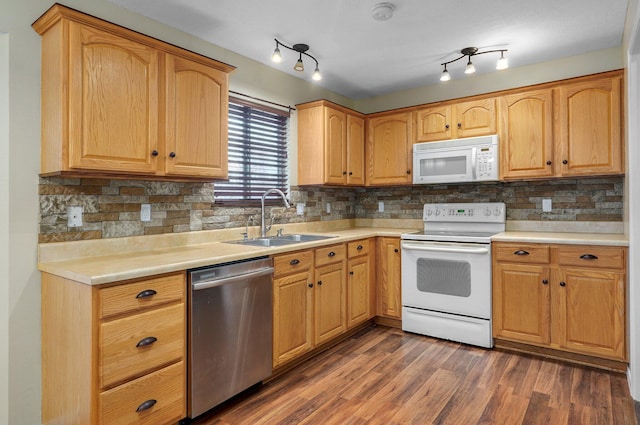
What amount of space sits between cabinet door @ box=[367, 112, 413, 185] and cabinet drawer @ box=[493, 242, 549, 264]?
118 cm

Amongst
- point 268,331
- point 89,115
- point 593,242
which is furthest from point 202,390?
point 593,242

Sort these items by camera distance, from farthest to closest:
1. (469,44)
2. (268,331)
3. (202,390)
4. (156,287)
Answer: (469,44)
(268,331)
(202,390)
(156,287)

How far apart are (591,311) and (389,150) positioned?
2.24 metres

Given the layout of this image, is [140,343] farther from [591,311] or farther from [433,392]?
[591,311]

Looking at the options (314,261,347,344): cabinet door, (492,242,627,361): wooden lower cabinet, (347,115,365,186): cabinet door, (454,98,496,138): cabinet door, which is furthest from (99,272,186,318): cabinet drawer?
(454,98,496,138): cabinet door

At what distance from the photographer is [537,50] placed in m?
3.14

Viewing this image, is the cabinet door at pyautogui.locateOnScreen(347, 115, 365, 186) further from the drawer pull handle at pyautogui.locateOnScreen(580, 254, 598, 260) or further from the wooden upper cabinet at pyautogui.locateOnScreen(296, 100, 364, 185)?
the drawer pull handle at pyautogui.locateOnScreen(580, 254, 598, 260)

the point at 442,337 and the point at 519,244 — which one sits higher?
the point at 519,244

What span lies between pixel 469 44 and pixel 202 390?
3.05m

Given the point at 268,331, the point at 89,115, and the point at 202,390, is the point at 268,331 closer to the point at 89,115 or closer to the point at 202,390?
the point at 202,390

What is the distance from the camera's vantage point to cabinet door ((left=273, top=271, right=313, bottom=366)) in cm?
256

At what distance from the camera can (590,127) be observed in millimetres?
3012

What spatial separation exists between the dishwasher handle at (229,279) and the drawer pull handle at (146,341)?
0.30m

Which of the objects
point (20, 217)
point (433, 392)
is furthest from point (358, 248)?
point (20, 217)
